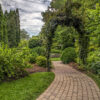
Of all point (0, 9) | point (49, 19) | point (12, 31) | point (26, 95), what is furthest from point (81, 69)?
point (12, 31)

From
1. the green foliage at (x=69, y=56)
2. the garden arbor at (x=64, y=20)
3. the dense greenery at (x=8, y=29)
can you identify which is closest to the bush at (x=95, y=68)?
the garden arbor at (x=64, y=20)

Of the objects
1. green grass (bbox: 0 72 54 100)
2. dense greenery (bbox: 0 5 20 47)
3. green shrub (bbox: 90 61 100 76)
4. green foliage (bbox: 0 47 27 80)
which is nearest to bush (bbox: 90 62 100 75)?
green shrub (bbox: 90 61 100 76)

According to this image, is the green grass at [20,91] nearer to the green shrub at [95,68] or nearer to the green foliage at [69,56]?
the green shrub at [95,68]

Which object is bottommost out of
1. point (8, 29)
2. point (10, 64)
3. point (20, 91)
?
point (20, 91)

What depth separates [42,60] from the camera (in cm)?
706

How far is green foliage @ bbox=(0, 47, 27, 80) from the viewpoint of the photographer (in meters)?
3.94

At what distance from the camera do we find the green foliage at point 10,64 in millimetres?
3936

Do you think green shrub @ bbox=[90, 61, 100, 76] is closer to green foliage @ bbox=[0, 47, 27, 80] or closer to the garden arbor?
the garden arbor

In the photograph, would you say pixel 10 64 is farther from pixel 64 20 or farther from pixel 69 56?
pixel 69 56

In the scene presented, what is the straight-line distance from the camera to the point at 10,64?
13.1 ft

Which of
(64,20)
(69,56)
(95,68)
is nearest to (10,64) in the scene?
(64,20)

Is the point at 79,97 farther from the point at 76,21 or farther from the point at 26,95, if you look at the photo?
the point at 76,21

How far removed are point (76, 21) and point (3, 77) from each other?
14.4 ft

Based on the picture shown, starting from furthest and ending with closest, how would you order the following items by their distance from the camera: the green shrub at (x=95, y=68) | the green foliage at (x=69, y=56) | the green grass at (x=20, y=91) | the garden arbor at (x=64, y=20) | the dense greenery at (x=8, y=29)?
the dense greenery at (x=8, y=29), the green foliage at (x=69, y=56), the garden arbor at (x=64, y=20), the green shrub at (x=95, y=68), the green grass at (x=20, y=91)
